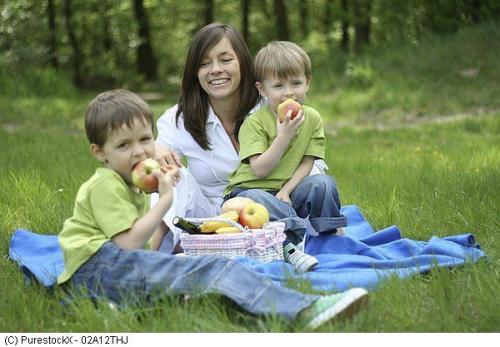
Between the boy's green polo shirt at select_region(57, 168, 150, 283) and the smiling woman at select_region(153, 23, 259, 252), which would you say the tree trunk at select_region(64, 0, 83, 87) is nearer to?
the smiling woman at select_region(153, 23, 259, 252)

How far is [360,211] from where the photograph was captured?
505 centimetres

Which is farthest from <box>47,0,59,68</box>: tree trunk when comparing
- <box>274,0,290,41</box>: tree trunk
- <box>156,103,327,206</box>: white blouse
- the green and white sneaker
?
the green and white sneaker

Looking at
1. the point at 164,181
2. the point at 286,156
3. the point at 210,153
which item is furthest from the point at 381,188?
the point at 164,181

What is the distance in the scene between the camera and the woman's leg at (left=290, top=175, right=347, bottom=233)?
13.6 ft

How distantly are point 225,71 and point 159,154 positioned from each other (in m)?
0.77

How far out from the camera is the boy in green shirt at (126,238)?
2932 mm

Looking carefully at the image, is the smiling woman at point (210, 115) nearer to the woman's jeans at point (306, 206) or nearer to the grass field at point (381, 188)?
the woman's jeans at point (306, 206)

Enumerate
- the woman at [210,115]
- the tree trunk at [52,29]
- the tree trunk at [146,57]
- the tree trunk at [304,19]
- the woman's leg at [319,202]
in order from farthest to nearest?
the tree trunk at [304,19] → the tree trunk at [146,57] → the tree trunk at [52,29] → the woman at [210,115] → the woman's leg at [319,202]

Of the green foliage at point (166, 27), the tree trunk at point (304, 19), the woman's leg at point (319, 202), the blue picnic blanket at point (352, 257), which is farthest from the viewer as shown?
the tree trunk at point (304, 19)

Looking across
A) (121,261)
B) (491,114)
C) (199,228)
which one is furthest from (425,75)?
(121,261)

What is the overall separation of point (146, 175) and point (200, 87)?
1.62 metres

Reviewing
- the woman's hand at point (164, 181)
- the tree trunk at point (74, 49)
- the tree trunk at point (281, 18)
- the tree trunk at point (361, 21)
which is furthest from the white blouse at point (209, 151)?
the tree trunk at point (74, 49)

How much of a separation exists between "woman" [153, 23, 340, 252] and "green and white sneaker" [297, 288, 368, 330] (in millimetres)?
1671

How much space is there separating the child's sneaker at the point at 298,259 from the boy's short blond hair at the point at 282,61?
0.97m
